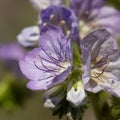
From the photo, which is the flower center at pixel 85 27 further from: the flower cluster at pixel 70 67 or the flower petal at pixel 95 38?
the flower petal at pixel 95 38

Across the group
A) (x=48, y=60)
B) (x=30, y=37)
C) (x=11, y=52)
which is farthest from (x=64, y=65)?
(x=11, y=52)

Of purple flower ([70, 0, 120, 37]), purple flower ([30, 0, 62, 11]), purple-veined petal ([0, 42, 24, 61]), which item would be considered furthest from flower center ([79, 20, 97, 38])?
purple-veined petal ([0, 42, 24, 61])

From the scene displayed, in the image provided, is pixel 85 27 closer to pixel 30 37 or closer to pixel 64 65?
pixel 30 37

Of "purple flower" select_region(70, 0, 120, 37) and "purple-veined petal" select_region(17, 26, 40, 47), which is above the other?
"purple-veined petal" select_region(17, 26, 40, 47)

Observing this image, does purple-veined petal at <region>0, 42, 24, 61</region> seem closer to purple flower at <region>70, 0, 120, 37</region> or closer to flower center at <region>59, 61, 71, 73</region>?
purple flower at <region>70, 0, 120, 37</region>

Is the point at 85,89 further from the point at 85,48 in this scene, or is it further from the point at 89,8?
the point at 89,8
